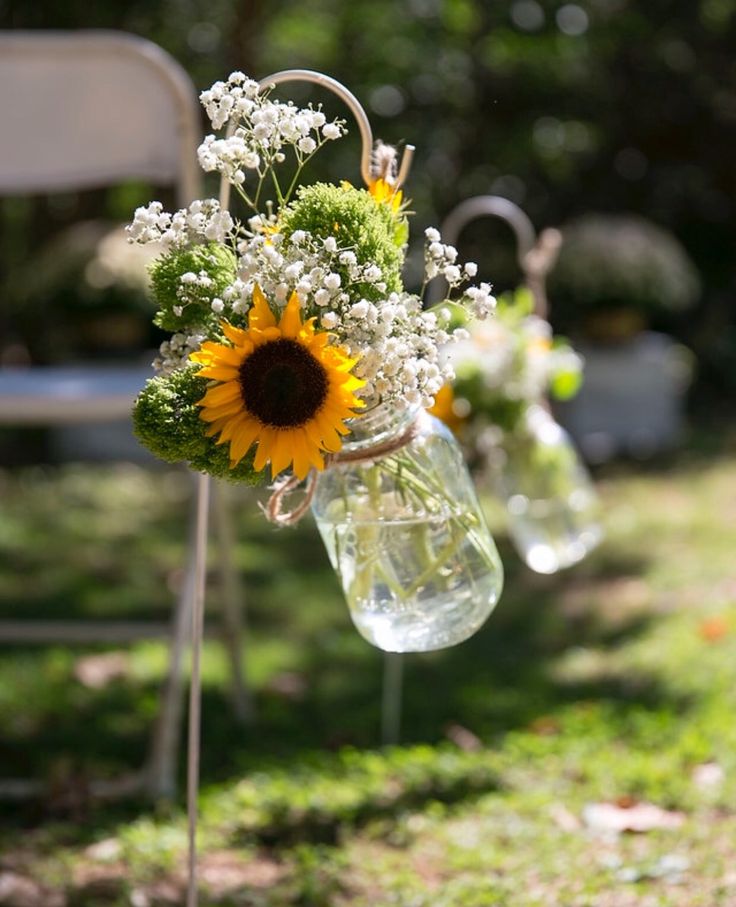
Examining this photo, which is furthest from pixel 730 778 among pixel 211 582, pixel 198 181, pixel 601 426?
pixel 601 426

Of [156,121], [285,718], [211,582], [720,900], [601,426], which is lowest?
[720,900]

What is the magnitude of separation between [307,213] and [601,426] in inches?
239

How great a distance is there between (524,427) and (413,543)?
1.12m

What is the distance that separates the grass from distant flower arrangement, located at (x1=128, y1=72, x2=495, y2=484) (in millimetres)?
323

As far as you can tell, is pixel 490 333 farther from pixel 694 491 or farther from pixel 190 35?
pixel 190 35

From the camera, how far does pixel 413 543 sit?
1623 mm

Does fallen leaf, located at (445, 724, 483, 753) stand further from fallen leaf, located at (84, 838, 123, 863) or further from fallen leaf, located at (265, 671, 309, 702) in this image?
fallen leaf, located at (84, 838, 123, 863)

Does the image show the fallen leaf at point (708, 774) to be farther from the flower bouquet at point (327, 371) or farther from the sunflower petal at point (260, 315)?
the sunflower petal at point (260, 315)

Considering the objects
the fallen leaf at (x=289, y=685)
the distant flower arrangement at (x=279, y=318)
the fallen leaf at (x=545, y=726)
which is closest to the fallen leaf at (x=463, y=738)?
the fallen leaf at (x=545, y=726)

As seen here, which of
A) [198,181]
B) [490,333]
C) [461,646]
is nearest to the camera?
[198,181]

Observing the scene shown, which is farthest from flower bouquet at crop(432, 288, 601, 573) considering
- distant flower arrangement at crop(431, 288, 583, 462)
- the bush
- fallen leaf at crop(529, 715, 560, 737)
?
the bush

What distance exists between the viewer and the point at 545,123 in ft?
29.8

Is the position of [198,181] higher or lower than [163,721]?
higher

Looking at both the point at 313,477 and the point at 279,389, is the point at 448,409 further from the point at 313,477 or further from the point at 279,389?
the point at 279,389
